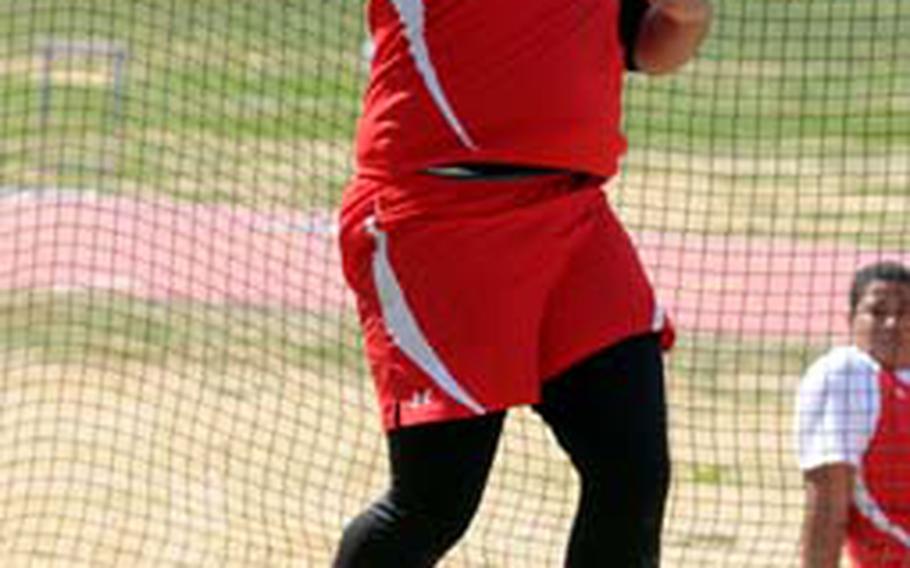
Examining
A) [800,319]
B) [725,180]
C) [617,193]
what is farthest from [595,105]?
[725,180]

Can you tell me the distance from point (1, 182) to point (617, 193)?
250cm

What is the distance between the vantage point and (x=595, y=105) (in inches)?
151

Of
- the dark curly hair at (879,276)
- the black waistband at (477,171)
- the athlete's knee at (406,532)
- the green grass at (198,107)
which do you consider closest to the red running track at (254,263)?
the green grass at (198,107)

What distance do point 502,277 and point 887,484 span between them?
6.51 feet

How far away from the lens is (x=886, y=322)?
18.3ft

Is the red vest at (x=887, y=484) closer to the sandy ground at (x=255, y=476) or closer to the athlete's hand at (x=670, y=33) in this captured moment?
the sandy ground at (x=255, y=476)

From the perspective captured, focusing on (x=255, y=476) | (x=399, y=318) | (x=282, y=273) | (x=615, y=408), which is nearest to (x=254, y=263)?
(x=282, y=273)

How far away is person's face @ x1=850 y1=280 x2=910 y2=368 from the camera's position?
5.56 metres

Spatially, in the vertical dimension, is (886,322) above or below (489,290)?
below

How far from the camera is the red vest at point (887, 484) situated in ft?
18.0

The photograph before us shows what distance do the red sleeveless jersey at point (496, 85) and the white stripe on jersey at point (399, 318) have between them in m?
0.13

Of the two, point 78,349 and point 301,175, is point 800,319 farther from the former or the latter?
point 78,349

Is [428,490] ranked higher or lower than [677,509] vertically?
higher

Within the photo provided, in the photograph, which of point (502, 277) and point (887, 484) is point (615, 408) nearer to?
point (502, 277)
